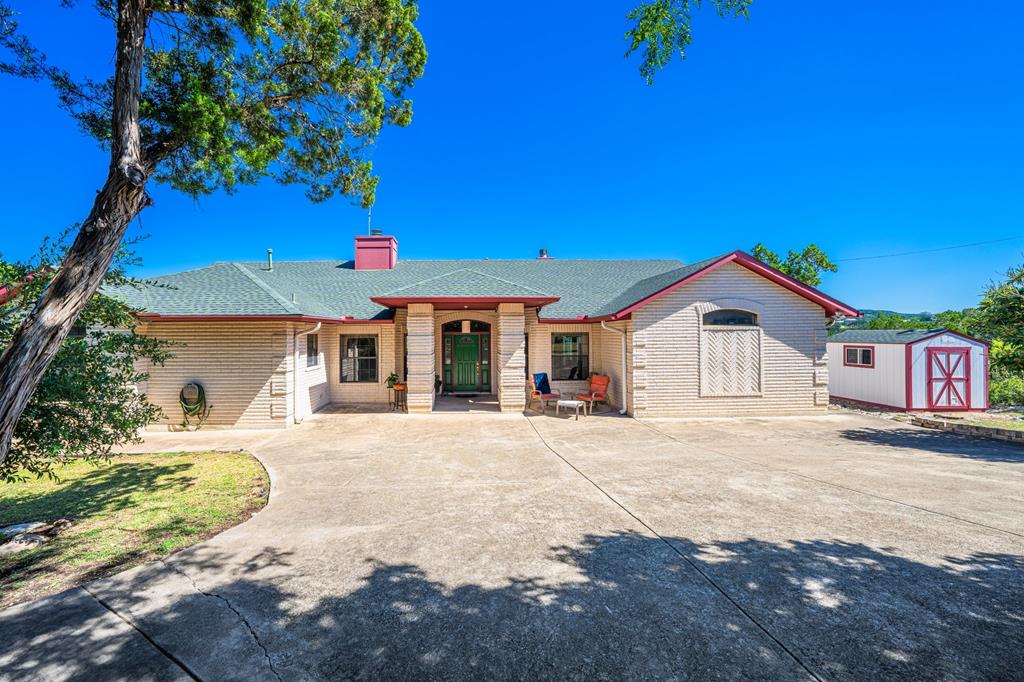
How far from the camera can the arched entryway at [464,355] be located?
1534cm

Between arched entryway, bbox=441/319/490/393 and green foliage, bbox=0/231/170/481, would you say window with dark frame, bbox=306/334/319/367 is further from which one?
green foliage, bbox=0/231/170/481

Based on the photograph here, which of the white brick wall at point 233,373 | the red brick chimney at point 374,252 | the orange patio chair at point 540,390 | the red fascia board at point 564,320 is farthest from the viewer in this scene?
the red brick chimney at point 374,252

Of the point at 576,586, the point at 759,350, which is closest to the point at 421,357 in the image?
the point at 576,586

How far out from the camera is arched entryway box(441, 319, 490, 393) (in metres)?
15.3

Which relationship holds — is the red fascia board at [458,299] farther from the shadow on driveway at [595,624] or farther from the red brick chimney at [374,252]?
the shadow on driveway at [595,624]

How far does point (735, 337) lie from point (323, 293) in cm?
1452

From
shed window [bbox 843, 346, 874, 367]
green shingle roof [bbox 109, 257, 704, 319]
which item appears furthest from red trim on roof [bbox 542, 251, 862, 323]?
shed window [bbox 843, 346, 874, 367]

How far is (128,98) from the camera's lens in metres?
4.26

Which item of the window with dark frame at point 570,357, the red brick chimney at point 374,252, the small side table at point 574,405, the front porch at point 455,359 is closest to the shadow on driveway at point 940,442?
the front porch at point 455,359

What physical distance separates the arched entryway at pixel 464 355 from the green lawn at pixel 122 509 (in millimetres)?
8052

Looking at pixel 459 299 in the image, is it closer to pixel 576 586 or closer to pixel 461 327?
pixel 461 327

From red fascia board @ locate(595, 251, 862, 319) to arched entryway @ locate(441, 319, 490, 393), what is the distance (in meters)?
5.57

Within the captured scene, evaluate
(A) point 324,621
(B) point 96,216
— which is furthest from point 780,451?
(B) point 96,216

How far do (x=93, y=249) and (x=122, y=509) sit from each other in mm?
3642
